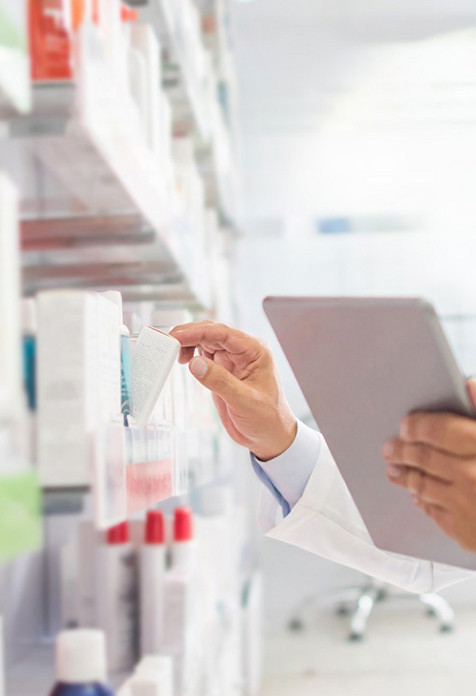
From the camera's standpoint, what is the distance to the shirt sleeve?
118 centimetres

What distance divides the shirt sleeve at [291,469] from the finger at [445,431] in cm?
50

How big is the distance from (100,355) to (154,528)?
84 cm

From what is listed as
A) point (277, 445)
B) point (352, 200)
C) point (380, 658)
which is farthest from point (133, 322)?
point (352, 200)

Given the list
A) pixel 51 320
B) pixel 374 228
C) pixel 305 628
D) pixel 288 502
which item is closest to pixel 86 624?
pixel 288 502

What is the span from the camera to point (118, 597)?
136 centimetres

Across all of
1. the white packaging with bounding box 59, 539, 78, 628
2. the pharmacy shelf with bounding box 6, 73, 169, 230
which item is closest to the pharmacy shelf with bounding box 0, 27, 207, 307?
the pharmacy shelf with bounding box 6, 73, 169, 230

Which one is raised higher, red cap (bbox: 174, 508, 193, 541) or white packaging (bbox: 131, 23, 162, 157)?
white packaging (bbox: 131, 23, 162, 157)

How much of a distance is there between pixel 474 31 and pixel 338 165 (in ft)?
3.92

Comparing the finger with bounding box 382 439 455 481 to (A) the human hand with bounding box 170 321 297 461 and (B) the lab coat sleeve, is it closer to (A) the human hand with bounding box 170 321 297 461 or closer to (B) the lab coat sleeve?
(A) the human hand with bounding box 170 321 297 461

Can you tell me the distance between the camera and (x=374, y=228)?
16.0 feet

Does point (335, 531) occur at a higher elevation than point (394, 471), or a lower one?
lower

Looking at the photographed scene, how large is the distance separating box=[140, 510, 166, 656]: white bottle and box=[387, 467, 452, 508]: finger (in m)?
0.72

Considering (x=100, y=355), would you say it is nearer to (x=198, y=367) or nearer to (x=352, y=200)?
(x=198, y=367)

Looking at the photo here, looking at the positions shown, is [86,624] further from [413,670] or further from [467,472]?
[413,670]
